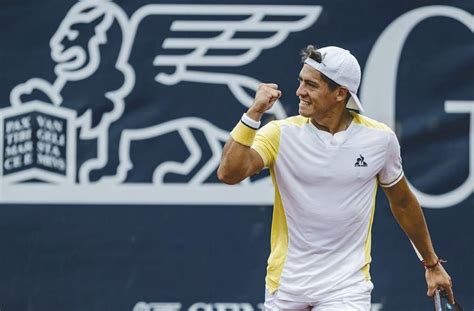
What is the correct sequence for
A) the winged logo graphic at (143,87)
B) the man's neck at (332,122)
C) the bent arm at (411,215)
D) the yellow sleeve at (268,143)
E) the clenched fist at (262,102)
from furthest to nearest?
the winged logo graphic at (143,87) → the bent arm at (411,215) → the man's neck at (332,122) → the yellow sleeve at (268,143) → the clenched fist at (262,102)

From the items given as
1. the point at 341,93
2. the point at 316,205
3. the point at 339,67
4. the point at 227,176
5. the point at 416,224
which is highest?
the point at 339,67

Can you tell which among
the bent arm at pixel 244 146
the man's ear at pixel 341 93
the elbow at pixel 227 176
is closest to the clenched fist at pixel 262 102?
the bent arm at pixel 244 146

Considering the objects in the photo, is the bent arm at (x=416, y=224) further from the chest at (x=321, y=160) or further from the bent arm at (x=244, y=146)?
the bent arm at (x=244, y=146)

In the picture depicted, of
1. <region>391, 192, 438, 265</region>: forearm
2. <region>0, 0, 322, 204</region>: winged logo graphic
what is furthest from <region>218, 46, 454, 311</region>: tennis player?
<region>0, 0, 322, 204</region>: winged logo graphic

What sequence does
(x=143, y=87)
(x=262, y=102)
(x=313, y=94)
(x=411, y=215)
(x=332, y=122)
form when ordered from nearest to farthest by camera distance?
(x=262, y=102) → (x=313, y=94) → (x=332, y=122) → (x=411, y=215) → (x=143, y=87)

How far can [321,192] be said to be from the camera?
5223mm

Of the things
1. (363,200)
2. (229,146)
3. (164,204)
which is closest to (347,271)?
(363,200)

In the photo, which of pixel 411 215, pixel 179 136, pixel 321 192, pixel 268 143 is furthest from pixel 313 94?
pixel 179 136

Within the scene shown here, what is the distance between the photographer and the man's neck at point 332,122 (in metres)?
5.29

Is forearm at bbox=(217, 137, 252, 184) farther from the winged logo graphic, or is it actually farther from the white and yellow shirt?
the winged logo graphic

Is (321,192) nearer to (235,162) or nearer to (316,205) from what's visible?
(316,205)

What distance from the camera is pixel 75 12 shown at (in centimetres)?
715

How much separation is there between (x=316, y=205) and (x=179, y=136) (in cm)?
214

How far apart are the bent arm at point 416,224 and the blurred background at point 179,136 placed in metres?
1.77
